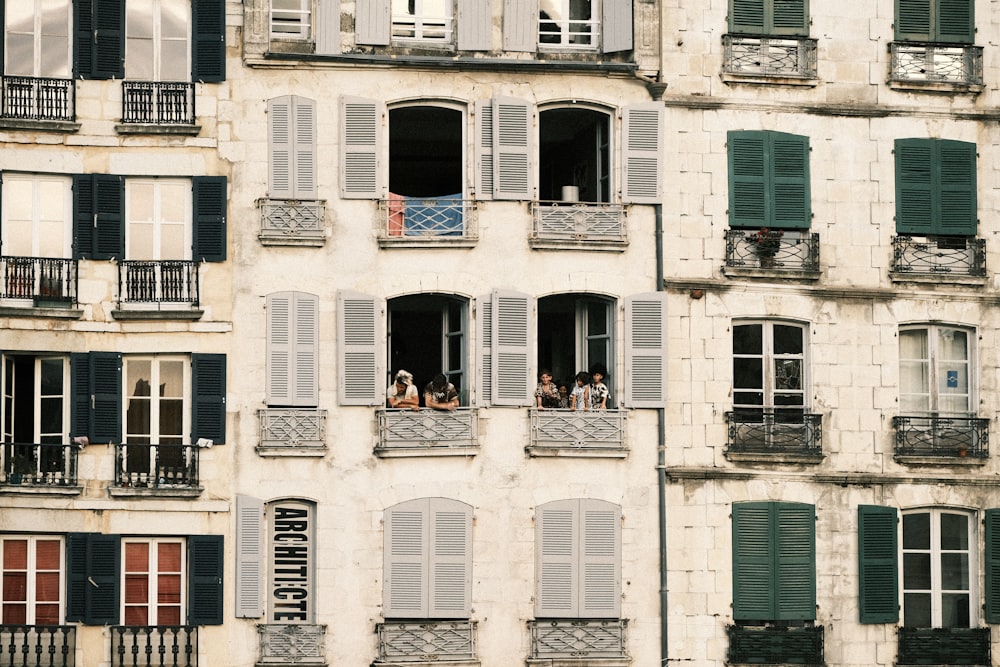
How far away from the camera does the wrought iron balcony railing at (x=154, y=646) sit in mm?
36688

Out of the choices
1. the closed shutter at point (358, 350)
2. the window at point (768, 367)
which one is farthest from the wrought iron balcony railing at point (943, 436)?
the closed shutter at point (358, 350)

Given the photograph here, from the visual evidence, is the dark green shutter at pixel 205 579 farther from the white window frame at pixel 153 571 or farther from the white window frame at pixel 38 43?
the white window frame at pixel 38 43

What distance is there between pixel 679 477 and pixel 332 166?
8226mm

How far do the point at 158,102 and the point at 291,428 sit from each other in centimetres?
625

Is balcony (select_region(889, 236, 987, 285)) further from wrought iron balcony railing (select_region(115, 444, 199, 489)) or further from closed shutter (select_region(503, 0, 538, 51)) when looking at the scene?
wrought iron balcony railing (select_region(115, 444, 199, 489))

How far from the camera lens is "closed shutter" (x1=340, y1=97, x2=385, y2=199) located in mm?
37844

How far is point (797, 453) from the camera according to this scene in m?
38.0

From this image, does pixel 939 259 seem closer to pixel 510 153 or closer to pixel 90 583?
pixel 510 153

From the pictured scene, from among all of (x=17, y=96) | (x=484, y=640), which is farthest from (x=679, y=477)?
(x=17, y=96)

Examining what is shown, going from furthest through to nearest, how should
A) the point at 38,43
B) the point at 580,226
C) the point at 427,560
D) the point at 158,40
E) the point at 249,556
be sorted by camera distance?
the point at 158,40, the point at 580,226, the point at 38,43, the point at 427,560, the point at 249,556

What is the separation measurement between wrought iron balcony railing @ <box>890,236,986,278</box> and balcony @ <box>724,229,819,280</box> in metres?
1.57

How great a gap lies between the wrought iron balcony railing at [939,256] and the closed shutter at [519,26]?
24.7 ft

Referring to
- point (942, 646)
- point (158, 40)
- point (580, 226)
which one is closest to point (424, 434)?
point (580, 226)

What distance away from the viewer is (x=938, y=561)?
38.5 metres
